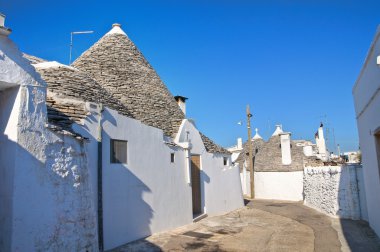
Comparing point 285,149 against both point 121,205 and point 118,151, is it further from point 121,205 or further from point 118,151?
point 121,205

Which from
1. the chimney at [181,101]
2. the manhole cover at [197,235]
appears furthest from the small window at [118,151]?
the chimney at [181,101]

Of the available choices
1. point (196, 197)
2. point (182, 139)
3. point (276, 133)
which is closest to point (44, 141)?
point (182, 139)

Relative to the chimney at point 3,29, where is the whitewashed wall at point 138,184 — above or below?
below

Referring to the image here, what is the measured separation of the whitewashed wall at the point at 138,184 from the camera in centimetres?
810

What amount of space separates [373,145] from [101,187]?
738 cm

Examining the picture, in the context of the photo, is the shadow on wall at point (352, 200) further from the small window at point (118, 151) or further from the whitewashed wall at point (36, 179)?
the whitewashed wall at point (36, 179)

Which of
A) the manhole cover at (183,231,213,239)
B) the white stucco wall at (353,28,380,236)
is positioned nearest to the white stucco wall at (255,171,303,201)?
the white stucco wall at (353,28,380,236)

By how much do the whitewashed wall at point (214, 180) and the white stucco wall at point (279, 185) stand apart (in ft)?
25.4

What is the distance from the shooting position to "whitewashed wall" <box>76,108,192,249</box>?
8102mm

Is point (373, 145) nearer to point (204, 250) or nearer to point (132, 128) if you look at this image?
point (204, 250)

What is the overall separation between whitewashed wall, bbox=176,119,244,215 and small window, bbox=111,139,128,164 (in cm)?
395

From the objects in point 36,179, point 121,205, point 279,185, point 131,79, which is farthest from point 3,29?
point 279,185

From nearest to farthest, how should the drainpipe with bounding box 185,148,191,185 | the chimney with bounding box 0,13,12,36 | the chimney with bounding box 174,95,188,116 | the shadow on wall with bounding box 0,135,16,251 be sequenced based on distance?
the shadow on wall with bounding box 0,135,16,251 → the chimney with bounding box 0,13,12,36 → the drainpipe with bounding box 185,148,191,185 → the chimney with bounding box 174,95,188,116

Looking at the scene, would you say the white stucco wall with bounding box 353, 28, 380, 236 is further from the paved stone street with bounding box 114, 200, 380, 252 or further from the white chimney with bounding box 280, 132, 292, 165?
the white chimney with bounding box 280, 132, 292, 165
